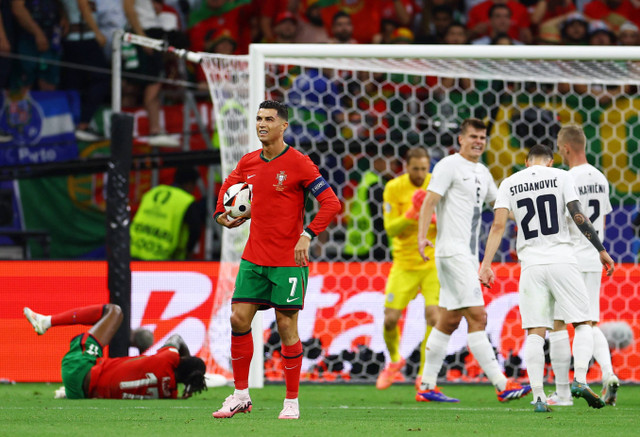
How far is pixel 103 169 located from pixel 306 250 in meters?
6.17

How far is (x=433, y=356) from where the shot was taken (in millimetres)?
8609

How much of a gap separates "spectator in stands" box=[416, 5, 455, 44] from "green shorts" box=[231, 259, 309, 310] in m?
7.92

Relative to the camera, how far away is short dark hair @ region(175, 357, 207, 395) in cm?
823

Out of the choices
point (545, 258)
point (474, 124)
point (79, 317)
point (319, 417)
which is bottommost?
point (319, 417)

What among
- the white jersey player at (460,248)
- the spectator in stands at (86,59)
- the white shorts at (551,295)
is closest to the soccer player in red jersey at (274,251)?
the white shorts at (551,295)

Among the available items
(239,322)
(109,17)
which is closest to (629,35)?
(109,17)

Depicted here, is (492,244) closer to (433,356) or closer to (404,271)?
(433,356)

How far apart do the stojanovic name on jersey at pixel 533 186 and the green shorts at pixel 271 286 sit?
5.83ft

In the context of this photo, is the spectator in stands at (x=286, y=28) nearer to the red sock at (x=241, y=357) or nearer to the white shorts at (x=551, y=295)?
the white shorts at (x=551, y=295)

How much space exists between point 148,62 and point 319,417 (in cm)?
758

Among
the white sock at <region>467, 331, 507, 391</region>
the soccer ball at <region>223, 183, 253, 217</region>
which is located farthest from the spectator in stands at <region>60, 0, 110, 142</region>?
the soccer ball at <region>223, 183, 253, 217</region>

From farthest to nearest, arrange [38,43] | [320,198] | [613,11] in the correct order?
[613,11]
[38,43]
[320,198]

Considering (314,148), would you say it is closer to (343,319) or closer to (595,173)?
(343,319)

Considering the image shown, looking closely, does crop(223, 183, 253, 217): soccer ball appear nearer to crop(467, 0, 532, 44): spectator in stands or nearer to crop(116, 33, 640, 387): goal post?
crop(116, 33, 640, 387): goal post
